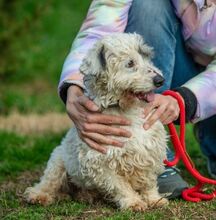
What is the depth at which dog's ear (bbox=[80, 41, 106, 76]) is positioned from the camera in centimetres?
403

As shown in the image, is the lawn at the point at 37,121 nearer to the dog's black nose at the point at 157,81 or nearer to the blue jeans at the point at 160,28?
the dog's black nose at the point at 157,81

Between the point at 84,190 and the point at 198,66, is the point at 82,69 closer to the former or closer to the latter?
the point at 84,190

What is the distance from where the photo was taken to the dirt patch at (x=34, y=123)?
7.17 metres

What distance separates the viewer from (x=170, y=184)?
461 cm

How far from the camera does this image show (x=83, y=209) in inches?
168

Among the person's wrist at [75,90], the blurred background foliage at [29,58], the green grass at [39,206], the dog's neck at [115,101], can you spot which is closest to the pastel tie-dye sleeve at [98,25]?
the person's wrist at [75,90]

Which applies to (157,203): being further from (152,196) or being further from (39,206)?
(39,206)

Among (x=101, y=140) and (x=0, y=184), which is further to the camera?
(x=0, y=184)

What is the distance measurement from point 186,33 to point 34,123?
2972 millimetres

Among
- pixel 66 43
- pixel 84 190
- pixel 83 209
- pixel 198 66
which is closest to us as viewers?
pixel 83 209

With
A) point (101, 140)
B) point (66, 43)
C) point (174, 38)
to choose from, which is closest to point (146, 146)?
point (101, 140)

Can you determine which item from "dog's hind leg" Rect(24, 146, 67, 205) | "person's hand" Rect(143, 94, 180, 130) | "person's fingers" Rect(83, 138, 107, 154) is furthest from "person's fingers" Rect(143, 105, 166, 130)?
"dog's hind leg" Rect(24, 146, 67, 205)

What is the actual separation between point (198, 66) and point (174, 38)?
1.19 feet

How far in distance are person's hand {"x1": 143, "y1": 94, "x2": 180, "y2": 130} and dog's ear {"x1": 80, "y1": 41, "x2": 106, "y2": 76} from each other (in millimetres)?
350
